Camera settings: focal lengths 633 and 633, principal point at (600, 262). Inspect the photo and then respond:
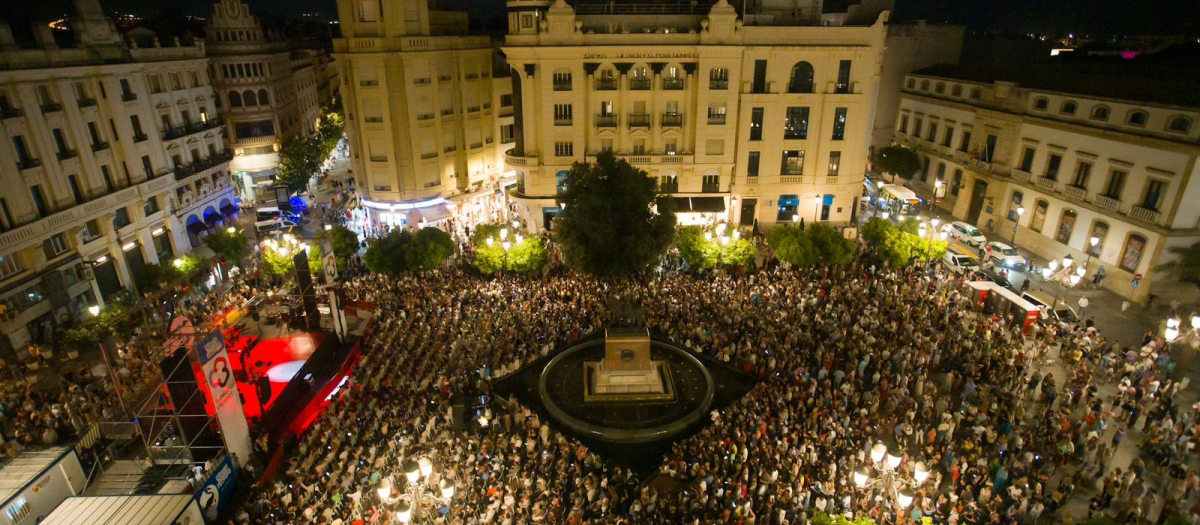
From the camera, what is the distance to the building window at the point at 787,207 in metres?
43.4

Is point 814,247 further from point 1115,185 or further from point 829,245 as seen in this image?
point 1115,185

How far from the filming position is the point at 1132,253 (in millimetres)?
31922

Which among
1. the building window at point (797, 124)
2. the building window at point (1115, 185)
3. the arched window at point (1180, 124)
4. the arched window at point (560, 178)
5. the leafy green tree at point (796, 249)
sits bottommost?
the leafy green tree at point (796, 249)

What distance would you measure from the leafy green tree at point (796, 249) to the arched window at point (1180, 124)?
17460 millimetres

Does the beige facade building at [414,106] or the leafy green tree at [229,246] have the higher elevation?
the beige facade building at [414,106]

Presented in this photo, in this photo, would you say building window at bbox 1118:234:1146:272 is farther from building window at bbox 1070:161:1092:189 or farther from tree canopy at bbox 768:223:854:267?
tree canopy at bbox 768:223:854:267

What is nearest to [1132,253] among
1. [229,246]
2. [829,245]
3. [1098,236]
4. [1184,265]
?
[1098,236]

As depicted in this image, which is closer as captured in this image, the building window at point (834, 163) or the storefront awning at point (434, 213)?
the building window at point (834, 163)

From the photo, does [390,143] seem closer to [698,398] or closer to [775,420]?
[698,398]

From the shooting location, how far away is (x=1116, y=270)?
1282 inches

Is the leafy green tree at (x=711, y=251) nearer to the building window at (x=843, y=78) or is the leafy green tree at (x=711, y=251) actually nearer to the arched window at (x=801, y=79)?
the arched window at (x=801, y=79)

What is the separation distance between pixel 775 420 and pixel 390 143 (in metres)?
31.6

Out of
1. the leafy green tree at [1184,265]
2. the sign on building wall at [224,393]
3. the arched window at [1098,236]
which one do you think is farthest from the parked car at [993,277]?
the sign on building wall at [224,393]

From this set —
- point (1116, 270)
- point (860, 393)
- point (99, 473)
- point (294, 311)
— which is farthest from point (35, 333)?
point (1116, 270)
